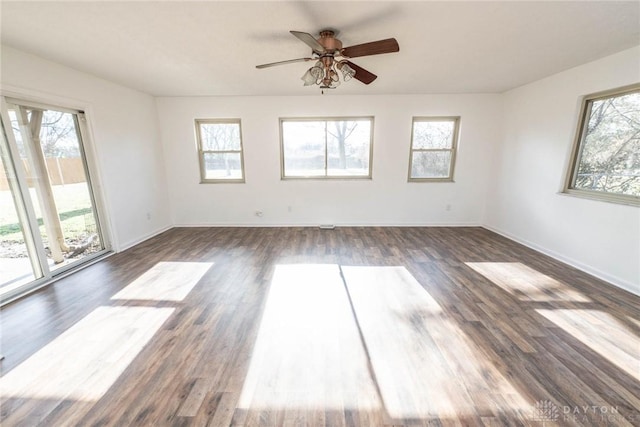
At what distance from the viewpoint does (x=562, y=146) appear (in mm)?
3400

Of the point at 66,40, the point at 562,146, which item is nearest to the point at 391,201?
the point at 562,146

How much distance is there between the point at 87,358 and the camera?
1776mm

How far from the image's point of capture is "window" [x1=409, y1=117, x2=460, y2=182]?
4766 mm

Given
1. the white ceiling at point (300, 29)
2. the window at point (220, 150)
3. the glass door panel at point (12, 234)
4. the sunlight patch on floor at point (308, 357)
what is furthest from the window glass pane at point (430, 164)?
the glass door panel at point (12, 234)

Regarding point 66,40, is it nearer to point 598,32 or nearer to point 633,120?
point 598,32

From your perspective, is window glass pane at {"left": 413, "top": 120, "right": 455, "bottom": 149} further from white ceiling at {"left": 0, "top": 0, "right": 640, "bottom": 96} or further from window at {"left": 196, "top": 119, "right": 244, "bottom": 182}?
window at {"left": 196, "top": 119, "right": 244, "bottom": 182}

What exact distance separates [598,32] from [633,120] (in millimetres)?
1194

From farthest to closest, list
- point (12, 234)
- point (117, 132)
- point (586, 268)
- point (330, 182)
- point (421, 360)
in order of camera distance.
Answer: point (330, 182) → point (117, 132) → point (586, 268) → point (12, 234) → point (421, 360)

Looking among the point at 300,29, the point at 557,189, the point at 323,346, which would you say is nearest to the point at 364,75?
the point at 300,29

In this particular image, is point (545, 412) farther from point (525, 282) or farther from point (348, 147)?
point (348, 147)

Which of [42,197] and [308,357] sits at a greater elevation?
[42,197]

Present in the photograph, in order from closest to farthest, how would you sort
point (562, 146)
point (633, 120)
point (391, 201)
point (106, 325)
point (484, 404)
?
point (484, 404) < point (106, 325) < point (633, 120) < point (562, 146) < point (391, 201)

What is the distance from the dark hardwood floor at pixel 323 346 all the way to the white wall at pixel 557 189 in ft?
1.14

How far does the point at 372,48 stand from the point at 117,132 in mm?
4035
